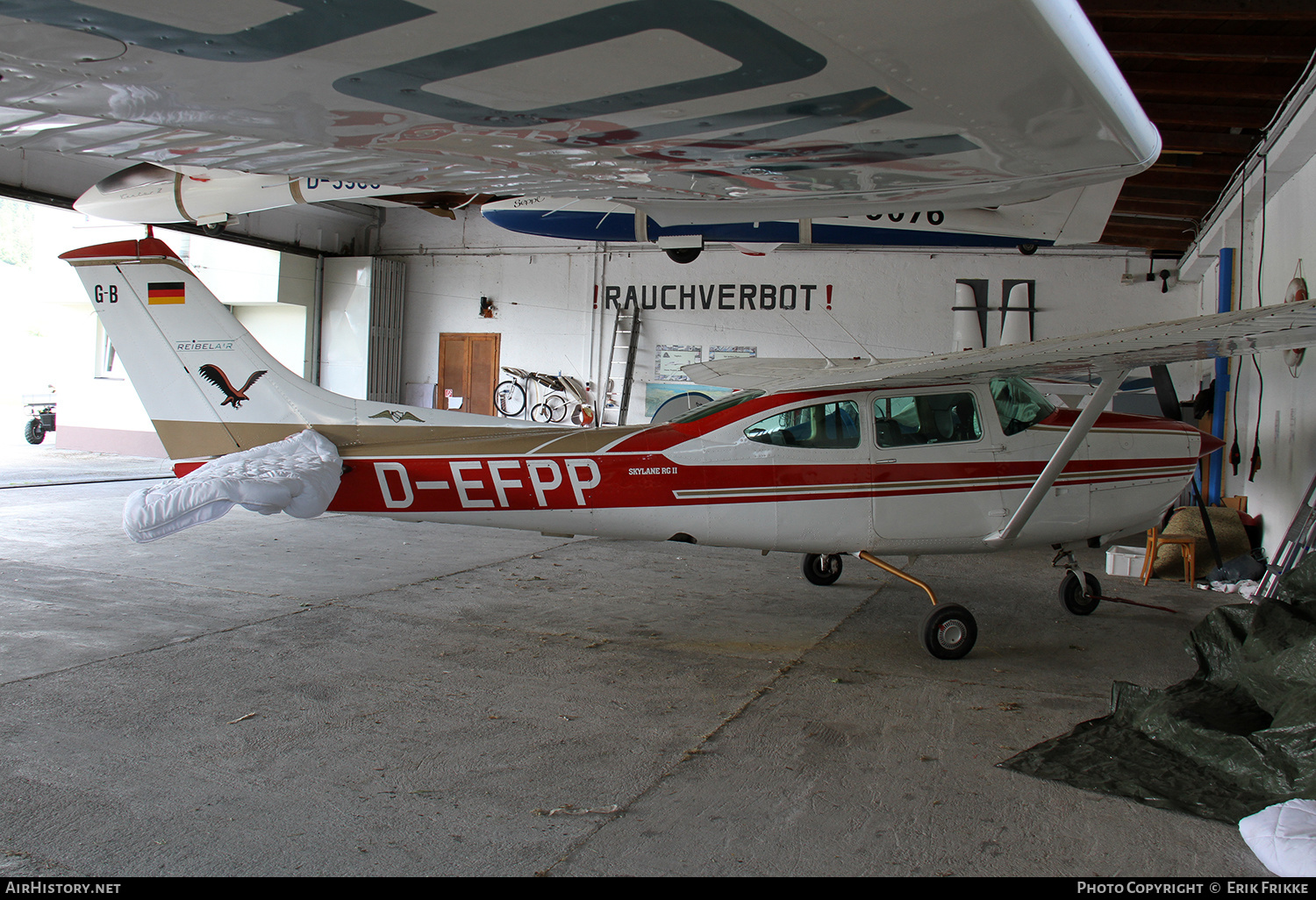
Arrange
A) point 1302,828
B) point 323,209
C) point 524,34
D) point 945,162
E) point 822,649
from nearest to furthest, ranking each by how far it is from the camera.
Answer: point 524,34 → point 1302,828 → point 945,162 → point 822,649 → point 323,209

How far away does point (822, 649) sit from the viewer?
5.14m

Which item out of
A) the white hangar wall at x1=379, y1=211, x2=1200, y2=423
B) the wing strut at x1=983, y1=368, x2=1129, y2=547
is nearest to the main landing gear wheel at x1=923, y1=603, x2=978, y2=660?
the wing strut at x1=983, y1=368, x2=1129, y2=547

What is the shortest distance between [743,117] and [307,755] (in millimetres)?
3126

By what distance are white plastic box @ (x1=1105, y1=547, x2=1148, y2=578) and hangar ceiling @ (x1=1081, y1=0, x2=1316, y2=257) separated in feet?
12.4

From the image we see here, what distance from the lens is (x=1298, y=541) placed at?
553cm

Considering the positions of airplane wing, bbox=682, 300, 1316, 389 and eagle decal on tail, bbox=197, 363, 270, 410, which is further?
eagle decal on tail, bbox=197, 363, 270, 410

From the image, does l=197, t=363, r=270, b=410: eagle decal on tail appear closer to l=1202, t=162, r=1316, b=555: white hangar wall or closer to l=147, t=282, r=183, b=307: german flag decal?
l=147, t=282, r=183, b=307: german flag decal

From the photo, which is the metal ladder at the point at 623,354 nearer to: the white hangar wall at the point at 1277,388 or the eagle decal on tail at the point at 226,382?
the white hangar wall at the point at 1277,388

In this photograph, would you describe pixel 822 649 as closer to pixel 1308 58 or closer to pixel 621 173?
pixel 621 173

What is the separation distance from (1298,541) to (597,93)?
229 inches

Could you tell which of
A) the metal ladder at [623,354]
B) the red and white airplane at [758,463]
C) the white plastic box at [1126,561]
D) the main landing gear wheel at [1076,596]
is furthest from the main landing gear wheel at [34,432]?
the white plastic box at [1126,561]

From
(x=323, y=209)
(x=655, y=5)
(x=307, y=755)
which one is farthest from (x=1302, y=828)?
(x=323, y=209)

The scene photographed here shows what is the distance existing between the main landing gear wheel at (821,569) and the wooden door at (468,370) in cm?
1163

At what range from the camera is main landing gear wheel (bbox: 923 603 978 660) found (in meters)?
4.92
